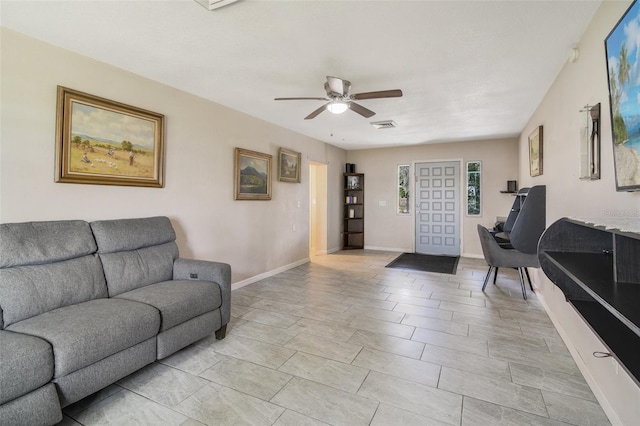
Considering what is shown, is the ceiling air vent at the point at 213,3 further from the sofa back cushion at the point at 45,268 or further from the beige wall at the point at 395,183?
the beige wall at the point at 395,183

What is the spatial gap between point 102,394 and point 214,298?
0.93 metres

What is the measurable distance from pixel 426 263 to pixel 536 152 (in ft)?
9.15

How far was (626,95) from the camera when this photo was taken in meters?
1.36

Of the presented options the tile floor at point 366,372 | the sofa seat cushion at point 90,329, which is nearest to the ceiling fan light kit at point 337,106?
the tile floor at point 366,372

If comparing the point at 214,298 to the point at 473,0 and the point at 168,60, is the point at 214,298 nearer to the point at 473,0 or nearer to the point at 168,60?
the point at 168,60

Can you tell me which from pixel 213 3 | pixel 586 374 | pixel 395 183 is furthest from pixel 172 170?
pixel 395 183

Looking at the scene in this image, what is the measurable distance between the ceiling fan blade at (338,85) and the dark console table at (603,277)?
1993 millimetres

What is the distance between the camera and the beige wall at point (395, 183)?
630cm

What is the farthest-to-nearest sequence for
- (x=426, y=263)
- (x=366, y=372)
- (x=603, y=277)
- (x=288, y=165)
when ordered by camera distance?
1. (x=426, y=263)
2. (x=288, y=165)
3. (x=366, y=372)
4. (x=603, y=277)

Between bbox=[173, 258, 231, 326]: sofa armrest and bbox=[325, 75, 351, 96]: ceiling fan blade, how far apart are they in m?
1.90

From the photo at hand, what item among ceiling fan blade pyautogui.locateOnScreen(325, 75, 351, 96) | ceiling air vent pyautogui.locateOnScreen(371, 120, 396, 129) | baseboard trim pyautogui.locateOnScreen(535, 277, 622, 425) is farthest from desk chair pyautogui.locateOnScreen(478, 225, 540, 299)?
ceiling fan blade pyautogui.locateOnScreen(325, 75, 351, 96)

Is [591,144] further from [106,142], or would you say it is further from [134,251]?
[106,142]

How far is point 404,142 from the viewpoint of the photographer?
661 centimetres

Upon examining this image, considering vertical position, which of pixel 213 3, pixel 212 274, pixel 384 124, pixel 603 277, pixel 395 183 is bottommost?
pixel 212 274
